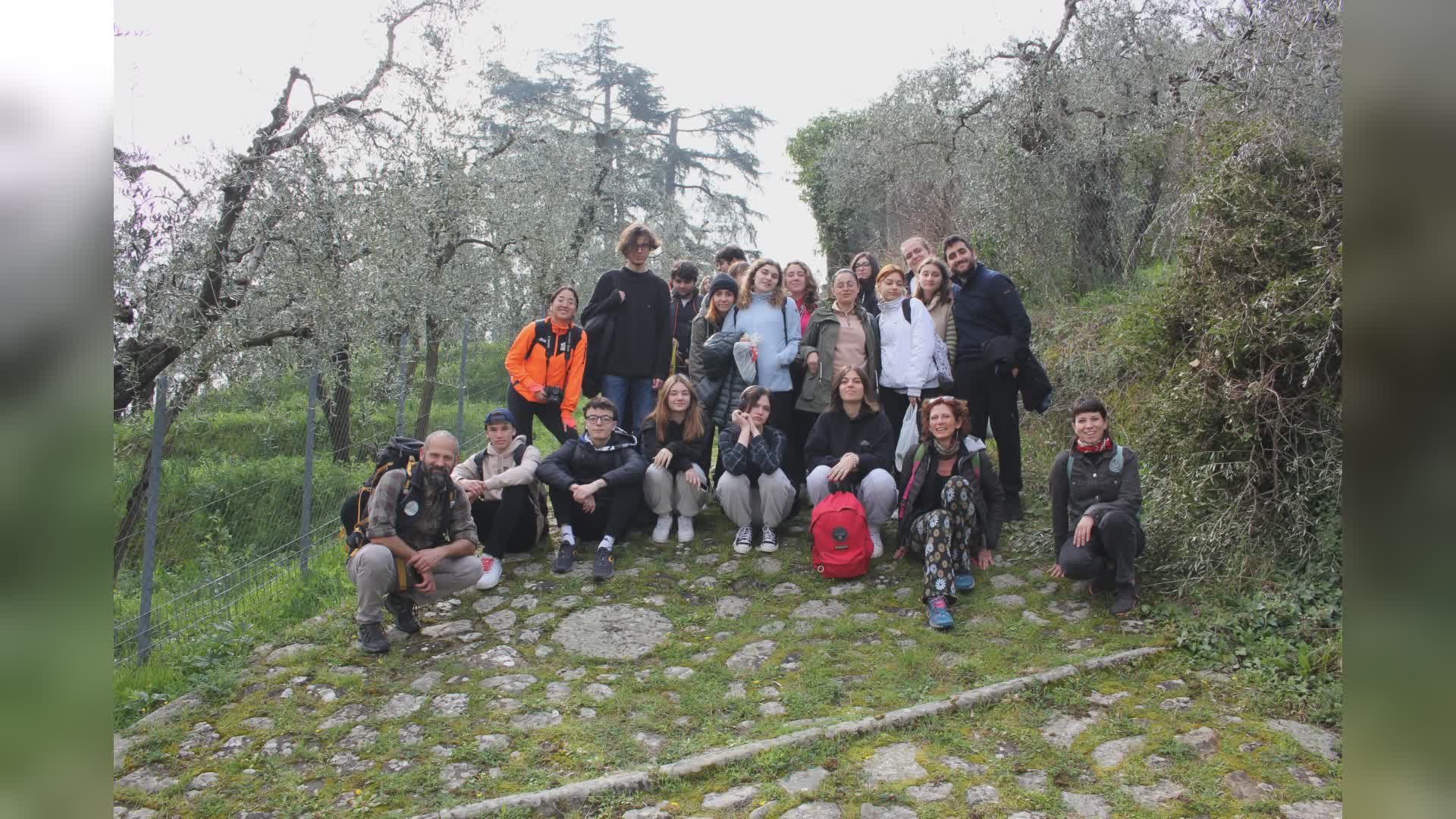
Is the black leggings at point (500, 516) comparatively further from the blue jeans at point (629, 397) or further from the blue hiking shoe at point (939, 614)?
the blue hiking shoe at point (939, 614)

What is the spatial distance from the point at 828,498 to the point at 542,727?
8.46 ft

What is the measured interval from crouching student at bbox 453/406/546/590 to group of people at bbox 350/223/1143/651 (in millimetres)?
12

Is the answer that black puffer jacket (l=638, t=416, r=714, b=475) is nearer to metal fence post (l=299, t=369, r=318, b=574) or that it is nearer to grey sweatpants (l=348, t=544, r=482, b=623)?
grey sweatpants (l=348, t=544, r=482, b=623)

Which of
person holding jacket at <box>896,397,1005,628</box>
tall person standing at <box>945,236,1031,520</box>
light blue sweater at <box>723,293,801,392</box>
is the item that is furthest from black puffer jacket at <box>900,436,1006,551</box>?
light blue sweater at <box>723,293,801,392</box>

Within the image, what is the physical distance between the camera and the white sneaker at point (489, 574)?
6.41 m

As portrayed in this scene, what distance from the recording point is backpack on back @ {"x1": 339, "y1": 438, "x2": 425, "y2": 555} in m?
5.59

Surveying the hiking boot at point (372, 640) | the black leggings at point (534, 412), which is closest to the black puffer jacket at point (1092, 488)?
the black leggings at point (534, 412)

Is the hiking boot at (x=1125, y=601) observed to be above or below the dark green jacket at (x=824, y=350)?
below

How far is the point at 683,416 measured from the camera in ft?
23.2

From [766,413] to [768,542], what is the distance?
38.2 inches

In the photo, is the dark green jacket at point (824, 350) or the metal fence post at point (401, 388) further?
the metal fence post at point (401, 388)
